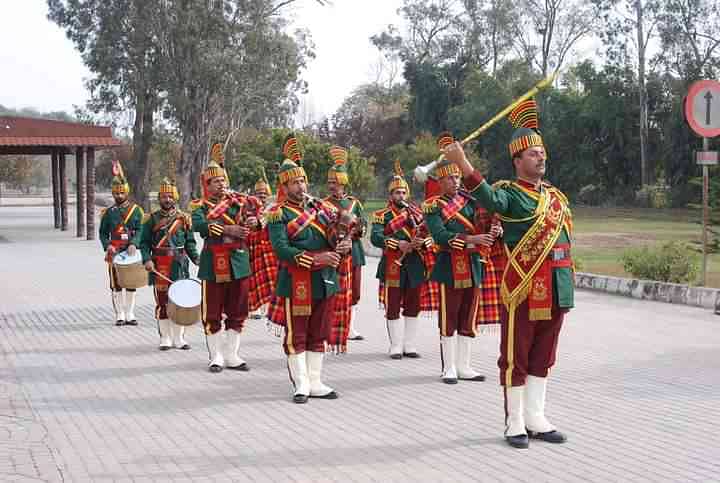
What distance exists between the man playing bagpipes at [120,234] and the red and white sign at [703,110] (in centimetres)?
762

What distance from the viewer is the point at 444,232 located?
8445mm

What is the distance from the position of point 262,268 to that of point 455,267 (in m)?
3.14

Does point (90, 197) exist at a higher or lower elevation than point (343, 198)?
higher

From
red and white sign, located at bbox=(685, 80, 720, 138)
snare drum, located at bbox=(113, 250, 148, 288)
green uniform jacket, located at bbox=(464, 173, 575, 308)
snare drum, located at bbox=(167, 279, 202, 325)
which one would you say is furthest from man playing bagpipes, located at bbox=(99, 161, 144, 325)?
red and white sign, located at bbox=(685, 80, 720, 138)

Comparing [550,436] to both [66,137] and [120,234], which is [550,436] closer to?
[120,234]

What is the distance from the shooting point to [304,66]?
158 feet

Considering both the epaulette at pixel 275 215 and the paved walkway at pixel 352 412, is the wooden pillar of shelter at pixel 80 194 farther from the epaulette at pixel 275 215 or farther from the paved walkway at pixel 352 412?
the epaulette at pixel 275 215

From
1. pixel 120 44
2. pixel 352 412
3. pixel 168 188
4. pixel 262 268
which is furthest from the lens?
pixel 120 44

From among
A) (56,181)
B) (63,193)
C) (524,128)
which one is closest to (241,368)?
(524,128)

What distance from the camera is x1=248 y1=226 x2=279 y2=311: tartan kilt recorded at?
10.6m

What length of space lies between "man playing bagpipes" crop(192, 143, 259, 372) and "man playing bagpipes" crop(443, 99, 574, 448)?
11.3 feet

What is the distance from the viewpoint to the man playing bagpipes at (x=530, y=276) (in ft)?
20.7

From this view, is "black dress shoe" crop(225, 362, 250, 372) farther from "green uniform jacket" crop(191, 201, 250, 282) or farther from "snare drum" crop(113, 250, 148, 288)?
"snare drum" crop(113, 250, 148, 288)

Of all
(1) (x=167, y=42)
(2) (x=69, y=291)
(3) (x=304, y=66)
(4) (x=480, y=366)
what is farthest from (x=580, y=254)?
(3) (x=304, y=66)
